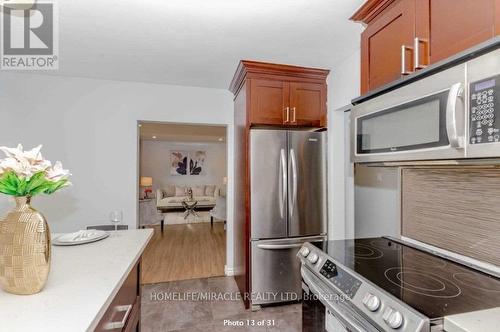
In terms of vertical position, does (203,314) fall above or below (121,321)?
below

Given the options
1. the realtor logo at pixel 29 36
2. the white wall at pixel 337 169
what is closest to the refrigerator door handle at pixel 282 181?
the white wall at pixel 337 169

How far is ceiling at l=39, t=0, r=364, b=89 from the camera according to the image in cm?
166

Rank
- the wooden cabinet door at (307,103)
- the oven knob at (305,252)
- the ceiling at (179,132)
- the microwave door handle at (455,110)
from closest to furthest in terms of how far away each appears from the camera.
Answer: the microwave door handle at (455,110), the oven knob at (305,252), the wooden cabinet door at (307,103), the ceiling at (179,132)

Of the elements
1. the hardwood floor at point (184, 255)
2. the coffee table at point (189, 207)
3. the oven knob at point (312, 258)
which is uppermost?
the oven knob at point (312, 258)

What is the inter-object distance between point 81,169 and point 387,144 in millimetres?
3140

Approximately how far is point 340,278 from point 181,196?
709 cm

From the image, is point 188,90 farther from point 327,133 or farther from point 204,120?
point 327,133

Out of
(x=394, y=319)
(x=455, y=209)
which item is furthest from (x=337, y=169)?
(x=394, y=319)

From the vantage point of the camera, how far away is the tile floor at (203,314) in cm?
218

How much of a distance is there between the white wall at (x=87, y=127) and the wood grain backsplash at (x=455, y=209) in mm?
2476

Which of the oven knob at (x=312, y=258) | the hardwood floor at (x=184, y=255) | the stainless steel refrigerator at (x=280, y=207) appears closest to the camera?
the oven knob at (x=312, y=258)

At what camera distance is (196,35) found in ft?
6.56

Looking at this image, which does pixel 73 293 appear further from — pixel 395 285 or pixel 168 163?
pixel 168 163

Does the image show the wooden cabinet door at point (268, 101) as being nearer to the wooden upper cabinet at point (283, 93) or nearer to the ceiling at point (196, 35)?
the wooden upper cabinet at point (283, 93)
